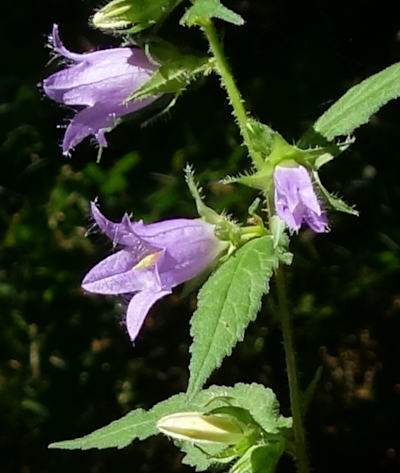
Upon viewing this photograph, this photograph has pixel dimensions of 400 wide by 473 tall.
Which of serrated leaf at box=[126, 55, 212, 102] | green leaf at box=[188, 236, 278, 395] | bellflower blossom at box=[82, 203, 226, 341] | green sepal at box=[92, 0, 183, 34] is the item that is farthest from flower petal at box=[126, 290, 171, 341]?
Answer: green sepal at box=[92, 0, 183, 34]

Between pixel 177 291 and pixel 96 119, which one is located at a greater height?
pixel 96 119

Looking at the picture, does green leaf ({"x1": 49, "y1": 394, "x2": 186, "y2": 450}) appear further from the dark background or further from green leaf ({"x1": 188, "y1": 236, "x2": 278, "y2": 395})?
the dark background

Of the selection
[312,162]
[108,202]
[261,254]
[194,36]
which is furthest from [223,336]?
[194,36]

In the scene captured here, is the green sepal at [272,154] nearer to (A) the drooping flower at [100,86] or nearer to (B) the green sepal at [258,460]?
(A) the drooping flower at [100,86]

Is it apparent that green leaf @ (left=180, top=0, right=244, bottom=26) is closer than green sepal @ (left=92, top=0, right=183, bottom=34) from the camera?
Yes

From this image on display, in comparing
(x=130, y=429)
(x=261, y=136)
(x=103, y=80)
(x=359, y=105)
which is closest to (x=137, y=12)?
(x=103, y=80)

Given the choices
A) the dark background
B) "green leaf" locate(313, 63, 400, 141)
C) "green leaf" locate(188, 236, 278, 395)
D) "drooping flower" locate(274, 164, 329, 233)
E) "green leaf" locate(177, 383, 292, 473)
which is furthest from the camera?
the dark background

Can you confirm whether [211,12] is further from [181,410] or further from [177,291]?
[177,291]
